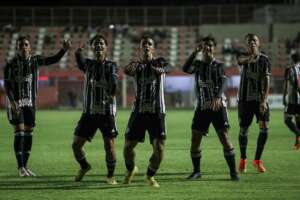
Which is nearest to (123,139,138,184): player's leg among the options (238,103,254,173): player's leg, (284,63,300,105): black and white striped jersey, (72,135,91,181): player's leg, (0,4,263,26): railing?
(72,135,91,181): player's leg

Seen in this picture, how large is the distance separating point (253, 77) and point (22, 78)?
13.9 ft

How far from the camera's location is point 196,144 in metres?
13.3

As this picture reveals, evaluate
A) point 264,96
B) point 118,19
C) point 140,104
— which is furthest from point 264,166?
point 118,19

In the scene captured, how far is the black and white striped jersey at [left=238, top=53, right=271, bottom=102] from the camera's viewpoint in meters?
14.1

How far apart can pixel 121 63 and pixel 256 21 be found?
989 cm

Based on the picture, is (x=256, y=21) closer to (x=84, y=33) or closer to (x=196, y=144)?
(x=84, y=33)

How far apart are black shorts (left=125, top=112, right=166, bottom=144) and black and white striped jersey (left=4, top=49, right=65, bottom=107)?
7.37ft

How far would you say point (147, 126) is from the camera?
1227 centimetres

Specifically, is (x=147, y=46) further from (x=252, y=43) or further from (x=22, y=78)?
(x=22, y=78)

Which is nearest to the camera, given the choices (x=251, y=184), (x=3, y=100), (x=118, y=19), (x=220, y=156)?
(x=251, y=184)

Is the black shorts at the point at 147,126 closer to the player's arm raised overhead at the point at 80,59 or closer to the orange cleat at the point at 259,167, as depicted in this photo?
the player's arm raised overhead at the point at 80,59

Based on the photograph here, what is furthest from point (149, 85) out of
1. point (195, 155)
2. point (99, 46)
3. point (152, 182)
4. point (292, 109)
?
point (292, 109)

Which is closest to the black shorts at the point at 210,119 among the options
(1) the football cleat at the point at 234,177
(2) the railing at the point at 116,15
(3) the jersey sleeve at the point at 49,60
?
(1) the football cleat at the point at 234,177

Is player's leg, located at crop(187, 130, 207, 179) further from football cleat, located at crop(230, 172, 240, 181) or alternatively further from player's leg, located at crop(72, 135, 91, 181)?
player's leg, located at crop(72, 135, 91, 181)
